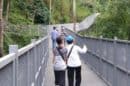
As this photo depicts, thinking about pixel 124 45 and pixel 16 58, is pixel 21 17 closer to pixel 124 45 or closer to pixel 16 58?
pixel 124 45

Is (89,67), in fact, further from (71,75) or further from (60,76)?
A: (60,76)

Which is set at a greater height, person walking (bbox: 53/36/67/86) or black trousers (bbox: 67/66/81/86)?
person walking (bbox: 53/36/67/86)

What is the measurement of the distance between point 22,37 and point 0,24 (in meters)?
17.3

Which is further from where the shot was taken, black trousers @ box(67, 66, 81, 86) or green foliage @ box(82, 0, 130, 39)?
green foliage @ box(82, 0, 130, 39)

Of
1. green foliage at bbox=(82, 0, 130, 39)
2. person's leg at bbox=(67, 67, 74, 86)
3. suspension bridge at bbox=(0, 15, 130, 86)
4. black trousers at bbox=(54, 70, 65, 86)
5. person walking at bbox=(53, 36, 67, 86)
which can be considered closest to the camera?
suspension bridge at bbox=(0, 15, 130, 86)

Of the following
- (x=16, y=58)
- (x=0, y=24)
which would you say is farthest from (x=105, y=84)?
(x=0, y=24)

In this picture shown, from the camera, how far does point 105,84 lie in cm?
1677

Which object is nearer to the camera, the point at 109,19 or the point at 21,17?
the point at 109,19

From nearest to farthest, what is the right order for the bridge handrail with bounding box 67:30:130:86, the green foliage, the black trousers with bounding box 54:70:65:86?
the bridge handrail with bounding box 67:30:130:86 < the black trousers with bounding box 54:70:65:86 < the green foliage

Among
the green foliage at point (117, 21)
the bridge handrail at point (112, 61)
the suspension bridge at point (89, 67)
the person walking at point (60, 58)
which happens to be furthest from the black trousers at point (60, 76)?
the green foliage at point (117, 21)

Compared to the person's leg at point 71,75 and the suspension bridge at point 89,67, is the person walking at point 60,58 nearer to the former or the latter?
the suspension bridge at point 89,67

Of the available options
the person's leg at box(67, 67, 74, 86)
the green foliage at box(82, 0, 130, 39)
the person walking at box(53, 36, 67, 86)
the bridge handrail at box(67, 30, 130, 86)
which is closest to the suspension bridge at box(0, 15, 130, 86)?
the bridge handrail at box(67, 30, 130, 86)

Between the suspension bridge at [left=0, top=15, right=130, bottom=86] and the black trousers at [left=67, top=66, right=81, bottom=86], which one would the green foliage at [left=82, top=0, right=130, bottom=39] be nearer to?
the suspension bridge at [left=0, top=15, right=130, bottom=86]

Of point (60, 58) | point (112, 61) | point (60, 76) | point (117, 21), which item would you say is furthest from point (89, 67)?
point (117, 21)
